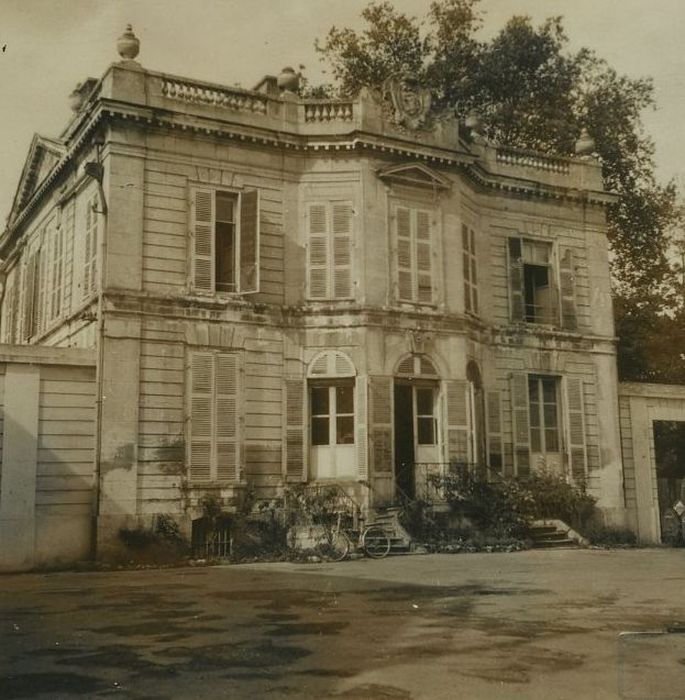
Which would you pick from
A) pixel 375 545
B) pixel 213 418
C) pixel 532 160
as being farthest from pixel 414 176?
pixel 375 545

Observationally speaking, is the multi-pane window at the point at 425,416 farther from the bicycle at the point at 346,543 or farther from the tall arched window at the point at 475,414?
the bicycle at the point at 346,543

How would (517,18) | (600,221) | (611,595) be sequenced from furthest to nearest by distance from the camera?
1. (517,18)
2. (600,221)
3. (611,595)

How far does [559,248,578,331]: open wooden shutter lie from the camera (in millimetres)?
21281

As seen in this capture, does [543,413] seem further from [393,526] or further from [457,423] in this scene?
[393,526]

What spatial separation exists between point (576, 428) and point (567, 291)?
329 cm

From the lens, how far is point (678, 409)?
22.9 m

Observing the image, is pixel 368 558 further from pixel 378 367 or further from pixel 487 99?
pixel 487 99

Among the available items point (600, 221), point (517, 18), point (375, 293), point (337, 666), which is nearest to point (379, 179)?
point (375, 293)

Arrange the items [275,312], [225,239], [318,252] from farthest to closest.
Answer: [318,252] < [225,239] < [275,312]

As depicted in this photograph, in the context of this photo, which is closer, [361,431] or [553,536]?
[361,431]

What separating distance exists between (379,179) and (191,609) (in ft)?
36.6

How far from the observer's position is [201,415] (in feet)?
54.6

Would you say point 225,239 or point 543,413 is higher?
point 225,239

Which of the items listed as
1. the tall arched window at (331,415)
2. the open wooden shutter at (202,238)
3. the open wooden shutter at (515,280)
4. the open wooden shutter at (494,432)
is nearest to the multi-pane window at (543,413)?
the open wooden shutter at (494,432)
